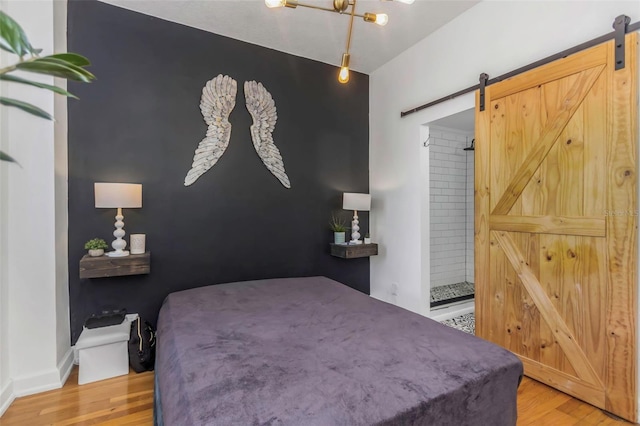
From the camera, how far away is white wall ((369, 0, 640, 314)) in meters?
2.18

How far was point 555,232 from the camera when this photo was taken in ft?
7.06

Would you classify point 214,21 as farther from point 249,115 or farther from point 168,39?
point 249,115

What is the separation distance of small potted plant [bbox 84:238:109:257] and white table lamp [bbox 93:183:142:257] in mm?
59

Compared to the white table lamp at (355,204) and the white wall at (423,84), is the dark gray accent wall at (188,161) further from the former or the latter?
the white wall at (423,84)

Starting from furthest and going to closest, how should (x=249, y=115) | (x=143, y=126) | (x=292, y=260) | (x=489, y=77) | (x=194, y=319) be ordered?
(x=292, y=260), (x=249, y=115), (x=143, y=126), (x=489, y=77), (x=194, y=319)

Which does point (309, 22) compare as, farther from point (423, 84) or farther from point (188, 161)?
point (188, 161)

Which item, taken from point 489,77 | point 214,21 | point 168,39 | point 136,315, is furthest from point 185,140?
point 489,77

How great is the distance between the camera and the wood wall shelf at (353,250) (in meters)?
3.44

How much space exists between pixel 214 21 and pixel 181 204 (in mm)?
1721

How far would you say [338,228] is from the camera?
362 cm

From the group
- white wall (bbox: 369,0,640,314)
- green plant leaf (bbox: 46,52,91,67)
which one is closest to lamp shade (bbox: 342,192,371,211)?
white wall (bbox: 369,0,640,314)

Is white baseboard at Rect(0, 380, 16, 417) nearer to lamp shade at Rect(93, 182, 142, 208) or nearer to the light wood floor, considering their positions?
the light wood floor

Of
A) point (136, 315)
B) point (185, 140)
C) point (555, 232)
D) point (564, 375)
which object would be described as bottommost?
point (564, 375)

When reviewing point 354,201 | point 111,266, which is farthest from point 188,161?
point 354,201
